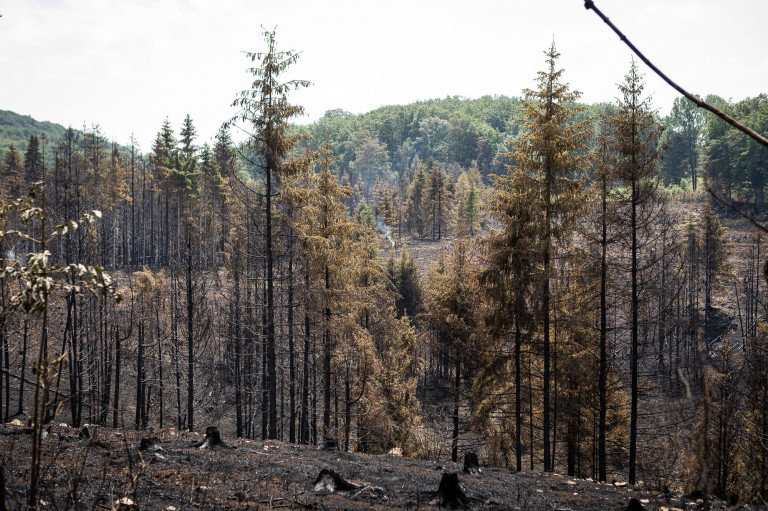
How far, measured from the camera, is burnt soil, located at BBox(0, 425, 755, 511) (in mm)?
6422

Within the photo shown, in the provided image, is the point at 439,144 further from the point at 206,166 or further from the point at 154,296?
the point at 154,296

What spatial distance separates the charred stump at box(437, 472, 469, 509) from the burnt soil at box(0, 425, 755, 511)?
0.12m

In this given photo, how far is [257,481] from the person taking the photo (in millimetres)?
7891

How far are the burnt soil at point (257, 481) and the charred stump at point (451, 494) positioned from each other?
0.12 m

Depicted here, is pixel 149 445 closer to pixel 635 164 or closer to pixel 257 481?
pixel 257 481

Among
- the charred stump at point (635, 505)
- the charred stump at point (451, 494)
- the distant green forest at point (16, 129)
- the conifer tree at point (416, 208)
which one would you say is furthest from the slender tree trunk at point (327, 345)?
the distant green forest at point (16, 129)

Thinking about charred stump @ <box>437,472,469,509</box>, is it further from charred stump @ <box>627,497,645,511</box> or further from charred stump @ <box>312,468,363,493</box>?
charred stump @ <box>627,497,645,511</box>

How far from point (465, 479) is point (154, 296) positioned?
27.1 m

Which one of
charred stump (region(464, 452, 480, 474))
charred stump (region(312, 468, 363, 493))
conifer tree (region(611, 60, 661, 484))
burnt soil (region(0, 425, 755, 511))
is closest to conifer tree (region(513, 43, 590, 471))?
conifer tree (region(611, 60, 661, 484))

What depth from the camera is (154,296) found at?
31.3 meters

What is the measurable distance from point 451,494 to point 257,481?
125 inches

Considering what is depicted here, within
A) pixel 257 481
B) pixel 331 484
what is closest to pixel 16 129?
pixel 257 481

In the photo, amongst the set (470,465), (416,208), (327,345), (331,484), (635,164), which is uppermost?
(416,208)

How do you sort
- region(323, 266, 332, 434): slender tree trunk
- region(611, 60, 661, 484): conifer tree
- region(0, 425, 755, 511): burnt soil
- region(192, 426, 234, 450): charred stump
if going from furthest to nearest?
region(323, 266, 332, 434): slender tree trunk
region(611, 60, 661, 484): conifer tree
region(192, 426, 234, 450): charred stump
region(0, 425, 755, 511): burnt soil
